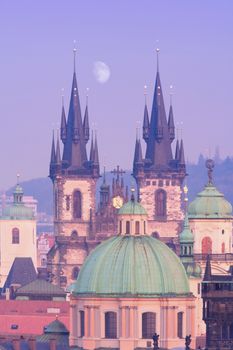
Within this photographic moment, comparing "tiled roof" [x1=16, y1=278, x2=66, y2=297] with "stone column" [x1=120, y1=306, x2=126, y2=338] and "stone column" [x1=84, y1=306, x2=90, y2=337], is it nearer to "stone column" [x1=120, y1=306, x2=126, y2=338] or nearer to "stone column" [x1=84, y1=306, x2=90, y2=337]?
"stone column" [x1=84, y1=306, x2=90, y2=337]

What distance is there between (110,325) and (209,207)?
139ft

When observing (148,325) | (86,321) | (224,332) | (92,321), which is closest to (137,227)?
(148,325)

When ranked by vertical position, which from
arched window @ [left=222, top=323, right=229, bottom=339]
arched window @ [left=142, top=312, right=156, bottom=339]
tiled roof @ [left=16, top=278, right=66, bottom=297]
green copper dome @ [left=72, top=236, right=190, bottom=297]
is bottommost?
arched window @ [left=222, top=323, right=229, bottom=339]

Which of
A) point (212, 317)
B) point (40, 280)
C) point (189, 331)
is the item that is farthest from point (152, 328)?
point (40, 280)

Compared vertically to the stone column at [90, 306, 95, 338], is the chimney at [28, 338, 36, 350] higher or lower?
lower

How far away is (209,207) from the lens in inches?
6905

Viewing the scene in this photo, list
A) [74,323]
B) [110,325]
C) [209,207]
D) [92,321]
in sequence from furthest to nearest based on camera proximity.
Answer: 1. [209,207]
2. [74,323]
3. [110,325]
4. [92,321]

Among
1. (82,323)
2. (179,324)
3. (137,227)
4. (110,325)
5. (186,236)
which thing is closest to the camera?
(179,324)

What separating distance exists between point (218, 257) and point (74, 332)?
3937 centimetres

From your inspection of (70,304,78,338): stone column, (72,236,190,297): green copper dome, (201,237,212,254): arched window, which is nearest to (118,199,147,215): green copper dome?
(72,236,190,297): green copper dome

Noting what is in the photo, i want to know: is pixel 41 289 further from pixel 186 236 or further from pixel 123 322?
pixel 123 322

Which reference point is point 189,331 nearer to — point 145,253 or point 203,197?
point 145,253

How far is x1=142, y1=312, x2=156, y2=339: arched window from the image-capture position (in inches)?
5231

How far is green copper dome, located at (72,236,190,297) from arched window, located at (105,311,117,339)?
0.77 meters
